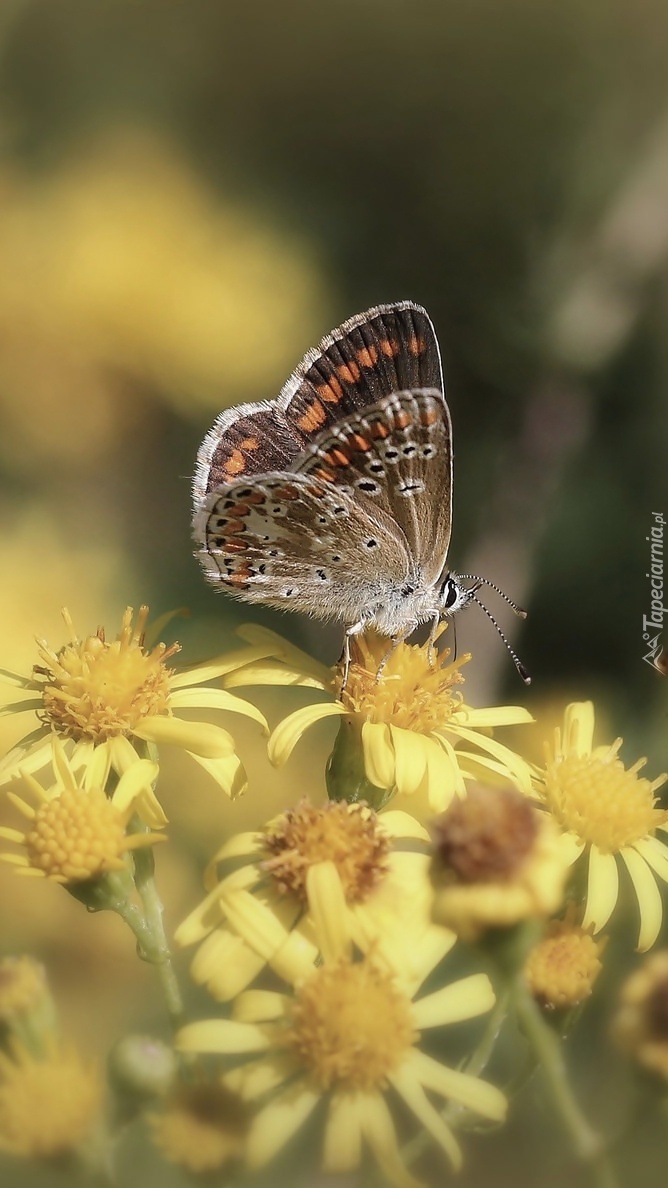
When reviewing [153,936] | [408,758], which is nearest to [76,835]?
[153,936]

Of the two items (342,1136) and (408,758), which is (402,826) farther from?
(342,1136)

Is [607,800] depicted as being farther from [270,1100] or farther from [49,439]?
[49,439]

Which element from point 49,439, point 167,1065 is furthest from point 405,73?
point 167,1065

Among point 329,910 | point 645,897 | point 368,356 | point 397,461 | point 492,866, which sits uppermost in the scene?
point 368,356

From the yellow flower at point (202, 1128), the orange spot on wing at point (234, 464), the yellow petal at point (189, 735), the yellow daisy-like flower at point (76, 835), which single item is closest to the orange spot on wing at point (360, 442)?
the orange spot on wing at point (234, 464)

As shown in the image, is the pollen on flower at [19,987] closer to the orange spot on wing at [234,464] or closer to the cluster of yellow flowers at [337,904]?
the cluster of yellow flowers at [337,904]

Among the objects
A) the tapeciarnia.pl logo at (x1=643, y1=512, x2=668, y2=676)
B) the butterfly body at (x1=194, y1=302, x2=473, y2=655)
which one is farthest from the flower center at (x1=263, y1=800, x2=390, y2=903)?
the tapeciarnia.pl logo at (x1=643, y1=512, x2=668, y2=676)

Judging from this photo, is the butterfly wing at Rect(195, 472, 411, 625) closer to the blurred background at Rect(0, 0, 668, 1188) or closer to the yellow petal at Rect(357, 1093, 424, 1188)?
the blurred background at Rect(0, 0, 668, 1188)
